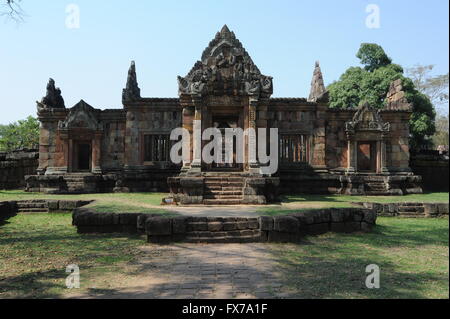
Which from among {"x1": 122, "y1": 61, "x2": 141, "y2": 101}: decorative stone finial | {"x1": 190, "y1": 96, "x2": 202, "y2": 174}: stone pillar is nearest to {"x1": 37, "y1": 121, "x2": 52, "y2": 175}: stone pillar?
{"x1": 122, "y1": 61, "x2": 141, "y2": 101}: decorative stone finial

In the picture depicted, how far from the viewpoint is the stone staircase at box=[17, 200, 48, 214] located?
11266mm

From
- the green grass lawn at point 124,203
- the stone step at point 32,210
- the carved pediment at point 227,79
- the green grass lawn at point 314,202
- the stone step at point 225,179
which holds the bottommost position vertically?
the stone step at point 32,210

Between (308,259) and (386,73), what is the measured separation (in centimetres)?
1986

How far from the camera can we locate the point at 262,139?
12000 mm

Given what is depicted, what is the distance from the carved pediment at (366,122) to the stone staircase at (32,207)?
12923 mm

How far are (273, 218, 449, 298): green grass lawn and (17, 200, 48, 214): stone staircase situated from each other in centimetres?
871

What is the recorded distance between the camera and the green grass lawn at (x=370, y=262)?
4188mm

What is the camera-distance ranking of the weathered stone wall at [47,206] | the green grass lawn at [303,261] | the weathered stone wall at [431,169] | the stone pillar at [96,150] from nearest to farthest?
the green grass lawn at [303,261]
the weathered stone wall at [47,206]
the stone pillar at [96,150]
the weathered stone wall at [431,169]

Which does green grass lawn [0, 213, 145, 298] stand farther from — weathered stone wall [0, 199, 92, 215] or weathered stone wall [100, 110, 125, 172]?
weathered stone wall [100, 110, 125, 172]

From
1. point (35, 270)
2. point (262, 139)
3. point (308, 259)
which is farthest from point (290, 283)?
point (262, 139)

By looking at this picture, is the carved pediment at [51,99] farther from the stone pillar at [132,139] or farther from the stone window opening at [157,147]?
the stone window opening at [157,147]

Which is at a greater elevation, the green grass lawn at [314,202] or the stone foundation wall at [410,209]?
the green grass lawn at [314,202]

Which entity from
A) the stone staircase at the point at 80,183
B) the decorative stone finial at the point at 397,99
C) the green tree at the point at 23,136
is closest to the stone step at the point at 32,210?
the stone staircase at the point at 80,183

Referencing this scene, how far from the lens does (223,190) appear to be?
10.9 meters
